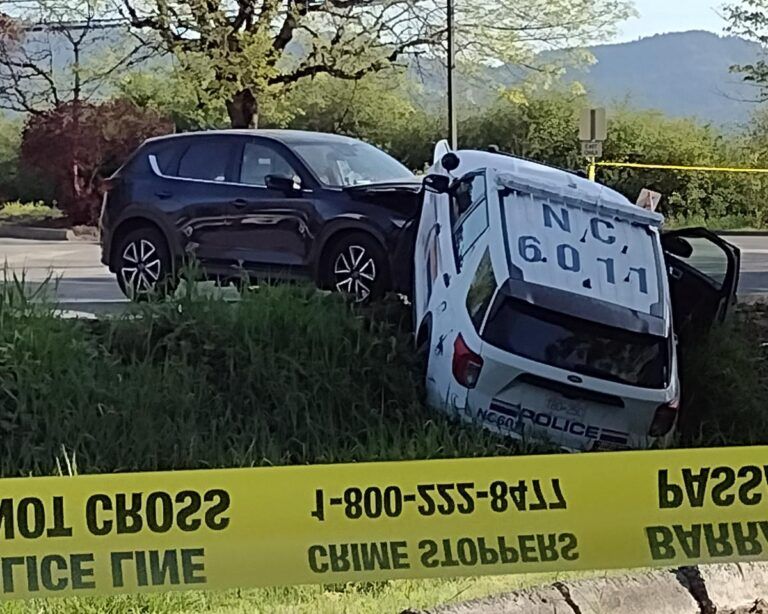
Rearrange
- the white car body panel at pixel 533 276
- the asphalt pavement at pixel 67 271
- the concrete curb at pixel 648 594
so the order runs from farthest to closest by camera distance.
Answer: the concrete curb at pixel 648 594 → the white car body panel at pixel 533 276 → the asphalt pavement at pixel 67 271

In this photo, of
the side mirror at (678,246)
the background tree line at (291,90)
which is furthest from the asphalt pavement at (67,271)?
the side mirror at (678,246)

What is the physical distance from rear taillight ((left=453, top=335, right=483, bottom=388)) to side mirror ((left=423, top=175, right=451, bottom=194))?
1.45 ft

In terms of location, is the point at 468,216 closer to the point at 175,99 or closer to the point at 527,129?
the point at 527,129

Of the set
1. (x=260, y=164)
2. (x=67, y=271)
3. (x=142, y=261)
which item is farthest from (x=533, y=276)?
(x=67, y=271)

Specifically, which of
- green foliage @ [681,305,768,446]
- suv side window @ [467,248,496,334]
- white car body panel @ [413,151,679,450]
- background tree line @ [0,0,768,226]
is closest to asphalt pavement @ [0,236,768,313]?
background tree line @ [0,0,768,226]

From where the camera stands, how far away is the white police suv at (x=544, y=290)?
3453mm

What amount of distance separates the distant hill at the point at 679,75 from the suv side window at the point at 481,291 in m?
0.63

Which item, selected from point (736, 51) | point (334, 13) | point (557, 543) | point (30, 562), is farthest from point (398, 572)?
point (736, 51)

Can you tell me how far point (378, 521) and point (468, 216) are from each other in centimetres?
97

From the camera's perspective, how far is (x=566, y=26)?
363 cm

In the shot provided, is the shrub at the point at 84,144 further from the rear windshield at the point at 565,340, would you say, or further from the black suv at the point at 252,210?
the rear windshield at the point at 565,340

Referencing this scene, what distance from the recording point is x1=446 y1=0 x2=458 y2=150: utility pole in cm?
351

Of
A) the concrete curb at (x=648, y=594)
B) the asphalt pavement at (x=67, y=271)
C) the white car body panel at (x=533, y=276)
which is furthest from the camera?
the concrete curb at (x=648, y=594)

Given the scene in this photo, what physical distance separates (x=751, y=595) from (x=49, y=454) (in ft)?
8.40
